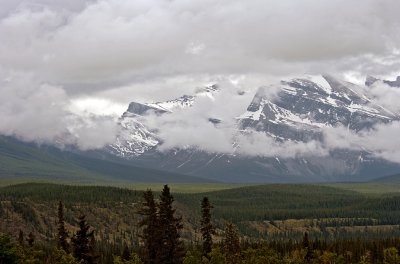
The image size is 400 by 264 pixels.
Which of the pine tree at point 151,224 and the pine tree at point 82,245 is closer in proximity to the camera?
the pine tree at point 82,245

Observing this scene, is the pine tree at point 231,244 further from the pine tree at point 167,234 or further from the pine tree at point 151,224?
the pine tree at point 151,224

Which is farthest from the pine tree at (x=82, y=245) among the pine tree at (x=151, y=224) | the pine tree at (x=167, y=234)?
the pine tree at (x=167, y=234)

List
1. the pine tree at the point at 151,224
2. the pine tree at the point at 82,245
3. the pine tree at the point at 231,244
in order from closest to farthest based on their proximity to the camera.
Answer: the pine tree at the point at 82,245
the pine tree at the point at 151,224
the pine tree at the point at 231,244

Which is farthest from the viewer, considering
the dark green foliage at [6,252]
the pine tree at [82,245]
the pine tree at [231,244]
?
the pine tree at [231,244]

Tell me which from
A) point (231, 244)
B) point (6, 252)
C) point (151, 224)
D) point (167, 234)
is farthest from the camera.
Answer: point (231, 244)

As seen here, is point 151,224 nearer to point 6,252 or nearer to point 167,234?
point 167,234

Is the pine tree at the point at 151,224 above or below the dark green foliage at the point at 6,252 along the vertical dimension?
above

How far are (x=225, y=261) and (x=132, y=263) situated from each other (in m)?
16.9

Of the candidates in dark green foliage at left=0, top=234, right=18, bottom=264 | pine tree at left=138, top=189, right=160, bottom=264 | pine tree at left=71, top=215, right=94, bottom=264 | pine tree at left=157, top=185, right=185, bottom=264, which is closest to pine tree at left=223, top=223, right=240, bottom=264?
pine tree at left=157, top=185, right=185, bottom=264

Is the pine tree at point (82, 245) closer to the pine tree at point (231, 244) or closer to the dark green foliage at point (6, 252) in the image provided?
the dark green foliage at point (6, 252)

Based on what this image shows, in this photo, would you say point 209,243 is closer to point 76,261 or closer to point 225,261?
point 225,261

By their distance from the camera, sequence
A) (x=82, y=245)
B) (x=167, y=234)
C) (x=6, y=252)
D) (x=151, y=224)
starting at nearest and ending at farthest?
1. (x=6, y=252)
2. (x=82, y=245)
3. (x=151, y=224)
4. (x=167, y=234)

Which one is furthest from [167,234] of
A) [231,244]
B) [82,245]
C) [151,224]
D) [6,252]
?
[231,244]

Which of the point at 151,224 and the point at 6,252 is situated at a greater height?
the point at 151,224
